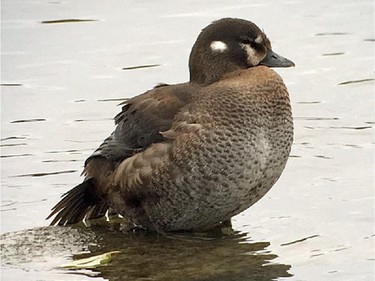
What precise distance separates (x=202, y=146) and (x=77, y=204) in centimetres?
112

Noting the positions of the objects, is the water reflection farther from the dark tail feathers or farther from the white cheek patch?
the white cheek patch

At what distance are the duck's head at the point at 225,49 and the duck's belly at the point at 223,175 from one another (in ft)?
1.83

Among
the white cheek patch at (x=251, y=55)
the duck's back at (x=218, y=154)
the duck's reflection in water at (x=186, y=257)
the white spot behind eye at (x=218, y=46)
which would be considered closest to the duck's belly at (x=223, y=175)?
the duck's back at (x=218, y=154)

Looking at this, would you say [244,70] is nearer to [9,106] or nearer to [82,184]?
[82,184]

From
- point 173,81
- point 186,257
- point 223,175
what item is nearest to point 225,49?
point 223,175

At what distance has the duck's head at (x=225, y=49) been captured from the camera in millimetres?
8383

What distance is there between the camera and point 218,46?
8.38m

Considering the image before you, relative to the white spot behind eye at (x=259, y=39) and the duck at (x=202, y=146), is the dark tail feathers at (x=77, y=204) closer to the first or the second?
the duck at (x=202, y=146)

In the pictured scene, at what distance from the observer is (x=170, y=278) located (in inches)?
299

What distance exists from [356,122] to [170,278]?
3.15 metres

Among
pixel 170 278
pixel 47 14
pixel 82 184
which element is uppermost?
pixel 47 14

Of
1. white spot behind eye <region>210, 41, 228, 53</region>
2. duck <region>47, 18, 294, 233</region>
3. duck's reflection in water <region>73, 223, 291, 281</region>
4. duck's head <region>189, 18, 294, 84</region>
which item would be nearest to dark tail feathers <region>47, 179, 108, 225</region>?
duck <region>47, 18, 294, 233</region>

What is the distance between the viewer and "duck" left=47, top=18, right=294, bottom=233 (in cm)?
796

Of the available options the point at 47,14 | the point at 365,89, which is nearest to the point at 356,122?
the point at 365,89
